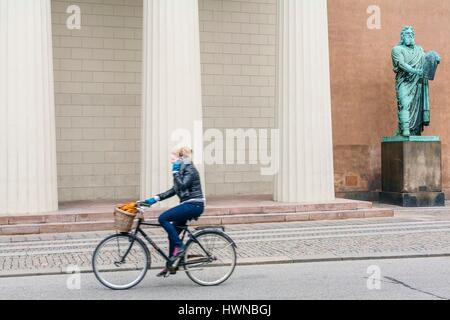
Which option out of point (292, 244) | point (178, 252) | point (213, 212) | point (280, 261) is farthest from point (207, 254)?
point (213, 212)

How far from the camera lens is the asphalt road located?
755 cm

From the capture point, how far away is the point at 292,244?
11453 millimetres

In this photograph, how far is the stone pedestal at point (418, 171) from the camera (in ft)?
61.6

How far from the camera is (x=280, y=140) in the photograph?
16.0 m

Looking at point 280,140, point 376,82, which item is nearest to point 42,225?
point 280,140

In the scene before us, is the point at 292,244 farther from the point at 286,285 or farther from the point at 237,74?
the point at 237,74

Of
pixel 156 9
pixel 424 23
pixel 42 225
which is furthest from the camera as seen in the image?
pixel 424 23

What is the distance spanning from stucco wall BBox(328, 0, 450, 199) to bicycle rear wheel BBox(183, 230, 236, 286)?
12766 millimetres

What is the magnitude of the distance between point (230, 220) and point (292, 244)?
345 centimetres

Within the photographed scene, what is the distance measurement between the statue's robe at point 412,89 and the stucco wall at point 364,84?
1.87m

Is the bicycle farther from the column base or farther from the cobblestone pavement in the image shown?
the column base

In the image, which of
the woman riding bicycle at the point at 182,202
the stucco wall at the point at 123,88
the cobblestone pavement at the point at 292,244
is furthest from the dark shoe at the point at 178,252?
the stucco wall at the point at 123,88
